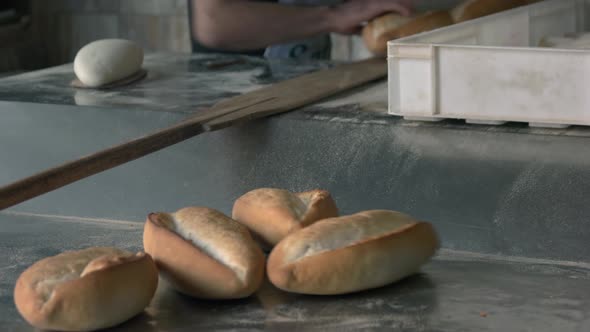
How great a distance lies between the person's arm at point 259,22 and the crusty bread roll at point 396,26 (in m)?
0.21

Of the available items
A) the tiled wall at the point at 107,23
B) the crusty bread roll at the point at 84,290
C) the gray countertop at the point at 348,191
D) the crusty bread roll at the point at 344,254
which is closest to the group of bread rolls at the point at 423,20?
the gray countertop at the point at 348,191

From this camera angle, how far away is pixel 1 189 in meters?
1.01

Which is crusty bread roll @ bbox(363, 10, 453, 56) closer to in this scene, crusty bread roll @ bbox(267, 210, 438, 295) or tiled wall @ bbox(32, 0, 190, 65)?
crusty bread roll @ bbox(267, 210, 438, 295)

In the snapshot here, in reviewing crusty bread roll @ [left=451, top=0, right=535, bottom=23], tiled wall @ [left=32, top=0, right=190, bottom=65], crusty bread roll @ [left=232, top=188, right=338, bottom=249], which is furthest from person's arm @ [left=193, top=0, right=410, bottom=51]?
tiled wall @ [left=32, top=0, right=190, bottom=65]

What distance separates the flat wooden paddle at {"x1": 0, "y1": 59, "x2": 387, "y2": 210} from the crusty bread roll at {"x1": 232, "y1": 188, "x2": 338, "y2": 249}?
154 millimetres

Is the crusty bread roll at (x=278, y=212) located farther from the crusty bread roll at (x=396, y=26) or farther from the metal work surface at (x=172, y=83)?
the crusty bread roll at (x=396, y=26)

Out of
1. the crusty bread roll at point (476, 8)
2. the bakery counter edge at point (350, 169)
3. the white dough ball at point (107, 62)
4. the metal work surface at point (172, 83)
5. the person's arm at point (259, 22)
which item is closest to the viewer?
the bakery counter edge at point (350, 169)

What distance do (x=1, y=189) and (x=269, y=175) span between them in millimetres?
483

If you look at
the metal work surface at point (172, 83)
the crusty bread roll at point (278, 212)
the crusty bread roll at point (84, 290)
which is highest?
the metal work surface at point (172, 83)

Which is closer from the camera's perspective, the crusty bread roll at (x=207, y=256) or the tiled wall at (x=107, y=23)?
the crusty bread roll at (x=207, y=256)

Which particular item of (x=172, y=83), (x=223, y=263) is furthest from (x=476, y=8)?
(x=223, y=263)

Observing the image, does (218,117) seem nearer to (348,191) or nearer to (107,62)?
(348,191)

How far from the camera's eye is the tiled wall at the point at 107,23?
5.09 meters

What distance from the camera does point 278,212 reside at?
1.11 metres
